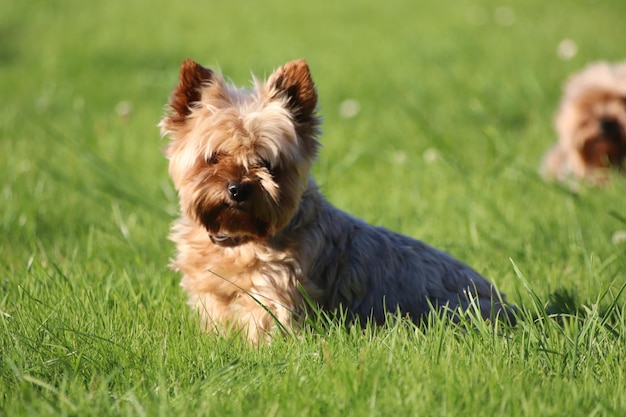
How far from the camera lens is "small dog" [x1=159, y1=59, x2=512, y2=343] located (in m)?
4.15

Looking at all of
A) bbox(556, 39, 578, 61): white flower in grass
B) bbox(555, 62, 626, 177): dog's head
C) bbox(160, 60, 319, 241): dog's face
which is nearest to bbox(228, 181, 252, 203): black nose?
bbox(160, 60, 319, 241): dog's face

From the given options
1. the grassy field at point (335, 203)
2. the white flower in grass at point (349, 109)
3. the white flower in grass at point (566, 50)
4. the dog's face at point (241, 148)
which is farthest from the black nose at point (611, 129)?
the dog's face at point (241, 148)

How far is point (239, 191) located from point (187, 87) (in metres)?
0.69

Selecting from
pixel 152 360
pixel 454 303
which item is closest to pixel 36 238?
pixel 152 360

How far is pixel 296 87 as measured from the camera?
4379mm

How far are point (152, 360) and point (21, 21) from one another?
37.2 feet

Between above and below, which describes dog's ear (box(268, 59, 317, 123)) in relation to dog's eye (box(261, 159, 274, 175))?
above

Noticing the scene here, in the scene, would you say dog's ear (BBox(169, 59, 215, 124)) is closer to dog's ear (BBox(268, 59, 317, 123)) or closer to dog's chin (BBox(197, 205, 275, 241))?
dog's ear (BBox(268, 59, 317, 123))

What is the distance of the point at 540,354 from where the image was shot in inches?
144

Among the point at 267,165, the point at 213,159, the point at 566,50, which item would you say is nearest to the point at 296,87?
the point at 267,165

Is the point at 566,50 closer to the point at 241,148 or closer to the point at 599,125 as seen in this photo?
the point at 599,125

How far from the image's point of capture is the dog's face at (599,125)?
848 centimetres

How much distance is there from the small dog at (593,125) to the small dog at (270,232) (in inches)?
171

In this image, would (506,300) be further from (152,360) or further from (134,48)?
(134,48)
